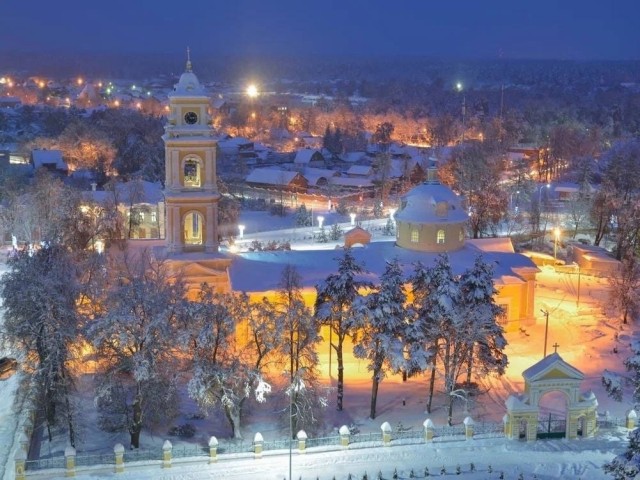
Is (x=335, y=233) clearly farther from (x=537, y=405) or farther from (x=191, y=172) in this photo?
(x=537, y=405)

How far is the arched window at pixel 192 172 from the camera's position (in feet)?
111

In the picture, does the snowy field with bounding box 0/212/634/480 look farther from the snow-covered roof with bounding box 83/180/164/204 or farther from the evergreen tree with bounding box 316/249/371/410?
the snow-covered roof with bounding box 83/180/164/204

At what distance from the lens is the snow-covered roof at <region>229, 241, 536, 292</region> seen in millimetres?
34469

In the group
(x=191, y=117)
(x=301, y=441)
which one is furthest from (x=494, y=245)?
(x=301, y=441)

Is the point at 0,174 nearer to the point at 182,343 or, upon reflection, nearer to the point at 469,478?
the point at 182,343

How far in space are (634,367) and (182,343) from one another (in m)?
12.9

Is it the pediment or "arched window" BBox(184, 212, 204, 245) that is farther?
"arched window" BBox(184, 212, 204, 245)

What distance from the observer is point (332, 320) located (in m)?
28.3

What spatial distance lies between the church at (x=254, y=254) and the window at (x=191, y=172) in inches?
1.6

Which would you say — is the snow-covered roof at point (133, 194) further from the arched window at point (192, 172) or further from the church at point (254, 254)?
the arched window at point (192, 172)

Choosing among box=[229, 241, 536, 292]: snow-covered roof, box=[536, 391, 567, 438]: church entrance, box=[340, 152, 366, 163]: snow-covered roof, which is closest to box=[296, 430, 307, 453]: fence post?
box=[536, 391, 567, 438]: church entrance

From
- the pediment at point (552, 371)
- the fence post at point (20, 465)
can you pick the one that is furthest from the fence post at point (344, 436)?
the fence post at point (20, 465)

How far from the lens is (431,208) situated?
38.2 metres

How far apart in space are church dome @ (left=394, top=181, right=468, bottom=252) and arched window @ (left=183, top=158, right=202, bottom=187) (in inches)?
398
